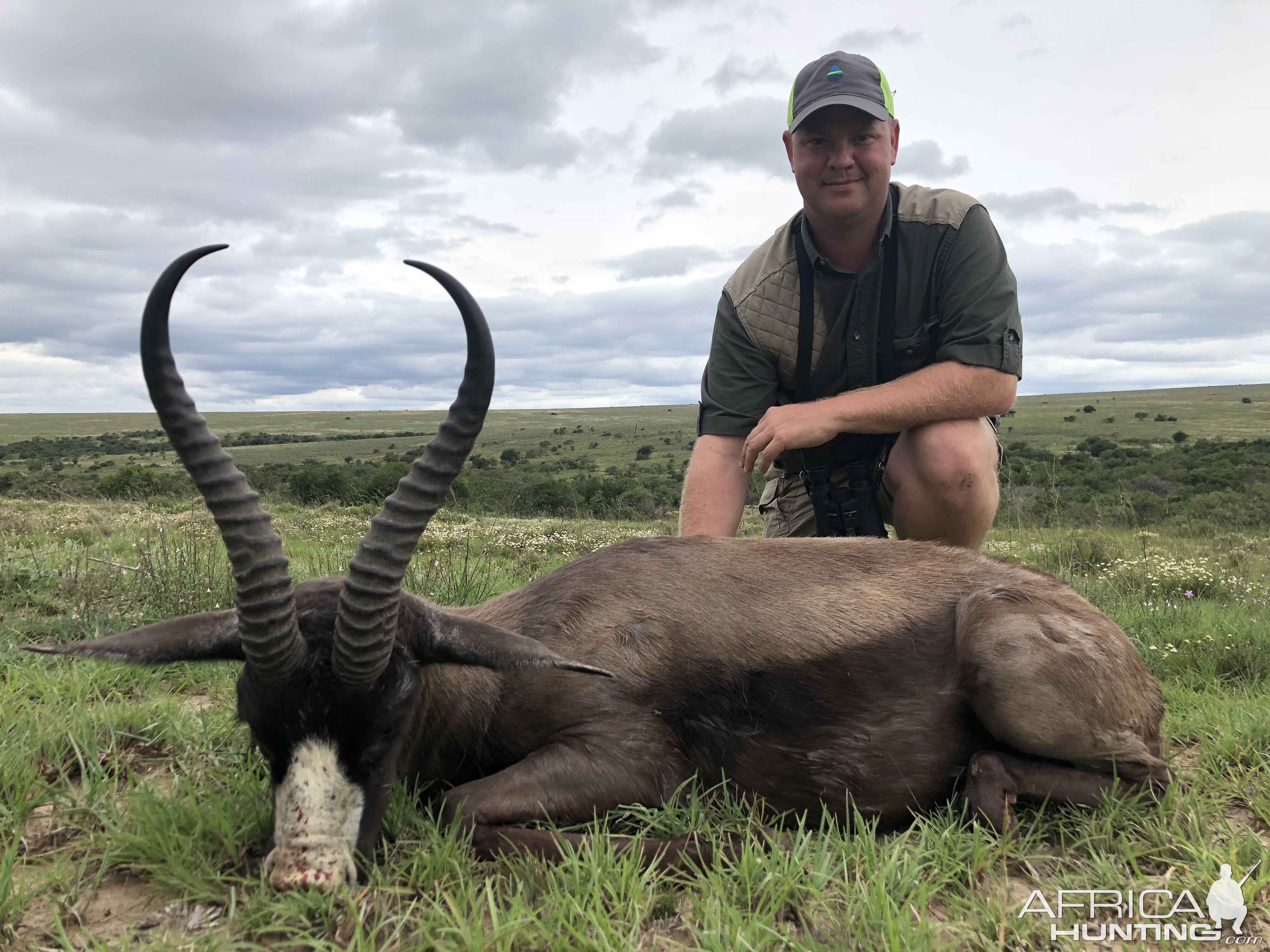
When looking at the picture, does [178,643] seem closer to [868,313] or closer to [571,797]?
[571,797]

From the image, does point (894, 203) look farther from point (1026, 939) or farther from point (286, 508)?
point (286, 508)

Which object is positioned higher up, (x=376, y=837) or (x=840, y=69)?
(x=840, y=69)

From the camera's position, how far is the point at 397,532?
2859 mm

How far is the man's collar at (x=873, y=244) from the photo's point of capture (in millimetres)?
5660

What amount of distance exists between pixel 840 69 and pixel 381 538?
14.5 feet

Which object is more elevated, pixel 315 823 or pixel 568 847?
pixel 315 823

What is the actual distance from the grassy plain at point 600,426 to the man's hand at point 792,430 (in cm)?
2230

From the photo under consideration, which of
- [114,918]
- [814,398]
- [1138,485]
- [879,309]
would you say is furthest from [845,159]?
[1138,485]

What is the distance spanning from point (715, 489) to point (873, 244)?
1987 mm

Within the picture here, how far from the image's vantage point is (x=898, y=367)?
5.73m

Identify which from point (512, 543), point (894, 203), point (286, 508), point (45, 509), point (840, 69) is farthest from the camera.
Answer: point (286, 508)

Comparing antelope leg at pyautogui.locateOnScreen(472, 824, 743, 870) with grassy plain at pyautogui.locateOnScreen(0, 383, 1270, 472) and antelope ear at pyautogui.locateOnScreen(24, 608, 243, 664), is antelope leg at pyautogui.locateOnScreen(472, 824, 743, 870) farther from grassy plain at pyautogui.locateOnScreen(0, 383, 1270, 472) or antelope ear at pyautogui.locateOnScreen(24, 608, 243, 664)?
grassy plain at pyautogui.locateOnScreen(0, 383, 1270, 472)

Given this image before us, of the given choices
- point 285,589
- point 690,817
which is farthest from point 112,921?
point 690,817

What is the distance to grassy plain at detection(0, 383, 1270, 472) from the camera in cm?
6075
